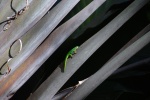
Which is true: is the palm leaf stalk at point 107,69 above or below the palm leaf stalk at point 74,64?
below

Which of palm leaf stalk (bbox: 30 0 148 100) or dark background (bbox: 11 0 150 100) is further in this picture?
dark background (bbox: 11 0 150 100)

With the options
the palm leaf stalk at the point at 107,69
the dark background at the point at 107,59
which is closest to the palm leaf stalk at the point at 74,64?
the palm leaf stalk at the point at 107,69

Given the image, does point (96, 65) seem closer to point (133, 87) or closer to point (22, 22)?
point (133, 87)

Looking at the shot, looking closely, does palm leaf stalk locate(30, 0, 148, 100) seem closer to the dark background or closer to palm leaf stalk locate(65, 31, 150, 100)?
palm leaf stalk locate(65, 31, 150, 100)

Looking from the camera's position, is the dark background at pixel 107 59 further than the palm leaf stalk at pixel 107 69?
Yes

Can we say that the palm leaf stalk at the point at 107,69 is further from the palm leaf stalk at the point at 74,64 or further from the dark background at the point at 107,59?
the dark background at the point at 107,59

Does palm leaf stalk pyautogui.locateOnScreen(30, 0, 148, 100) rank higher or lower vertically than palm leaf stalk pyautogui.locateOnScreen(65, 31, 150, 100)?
higher

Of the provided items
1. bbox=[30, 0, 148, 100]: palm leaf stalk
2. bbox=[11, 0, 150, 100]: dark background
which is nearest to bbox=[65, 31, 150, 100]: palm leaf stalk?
bbox=[30, 0, 148, 100]: palm leaf stalk

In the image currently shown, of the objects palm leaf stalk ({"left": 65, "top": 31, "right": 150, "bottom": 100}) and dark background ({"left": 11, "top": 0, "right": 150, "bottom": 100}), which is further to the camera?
dark background ({"left": 11, "top": 0, "right": 150, "bottom": 100})

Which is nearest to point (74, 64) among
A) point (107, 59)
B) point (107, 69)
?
point (107, 69)

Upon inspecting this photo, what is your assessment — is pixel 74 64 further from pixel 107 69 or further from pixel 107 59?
pixel 107 59

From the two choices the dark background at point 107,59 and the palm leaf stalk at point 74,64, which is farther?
the dark background at point 107,59
